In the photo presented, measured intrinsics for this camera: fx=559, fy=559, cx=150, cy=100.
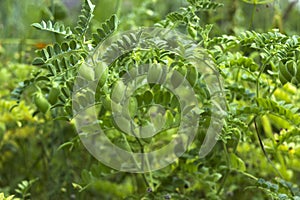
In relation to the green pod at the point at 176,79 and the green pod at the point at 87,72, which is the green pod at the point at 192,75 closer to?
the green pod at the point at 176,79

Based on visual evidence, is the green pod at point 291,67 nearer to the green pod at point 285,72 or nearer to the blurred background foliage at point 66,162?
the green pod at point 285,72

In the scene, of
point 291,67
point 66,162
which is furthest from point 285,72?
point 66,162

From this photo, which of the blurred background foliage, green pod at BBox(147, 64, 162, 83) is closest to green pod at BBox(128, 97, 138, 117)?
green pod at BBox(147, 64, 162, 83)

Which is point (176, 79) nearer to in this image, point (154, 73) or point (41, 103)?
point (154, 73)

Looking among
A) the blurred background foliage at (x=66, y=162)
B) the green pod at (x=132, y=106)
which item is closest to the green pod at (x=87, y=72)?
the green pod at (x=132, y=106)

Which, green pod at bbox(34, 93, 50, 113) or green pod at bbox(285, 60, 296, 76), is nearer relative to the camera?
green pod at bbox(285, 60, 296, 76)

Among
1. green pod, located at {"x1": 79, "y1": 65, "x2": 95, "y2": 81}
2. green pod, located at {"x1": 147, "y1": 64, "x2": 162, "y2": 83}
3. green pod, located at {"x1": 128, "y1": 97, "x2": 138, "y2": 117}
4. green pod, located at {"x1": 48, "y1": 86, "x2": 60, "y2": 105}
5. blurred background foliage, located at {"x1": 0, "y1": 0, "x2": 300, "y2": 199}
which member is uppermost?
green pod, located at {"x1": 79, "y1": 65, "x2": 95, "y2": 81}

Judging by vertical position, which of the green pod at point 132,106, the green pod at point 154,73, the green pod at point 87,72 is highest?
the green pod at point 87,72

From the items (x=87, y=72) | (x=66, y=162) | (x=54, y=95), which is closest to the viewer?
(x=87, y=72)

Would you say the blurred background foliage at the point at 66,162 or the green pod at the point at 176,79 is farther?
the blurred background foliage at the point at 66,162

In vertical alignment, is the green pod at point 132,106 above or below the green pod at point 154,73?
below

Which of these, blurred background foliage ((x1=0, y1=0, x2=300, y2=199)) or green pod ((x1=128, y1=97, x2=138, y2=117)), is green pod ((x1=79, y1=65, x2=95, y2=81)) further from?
blurred background foliage ((x1=0, y1=0, x2=300, y2=199))

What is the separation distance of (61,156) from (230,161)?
42 cm

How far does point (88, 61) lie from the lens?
66 centimetres
